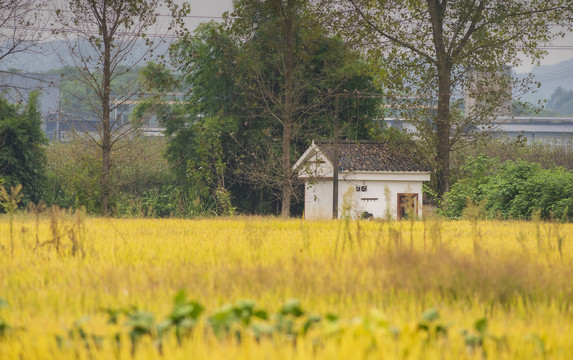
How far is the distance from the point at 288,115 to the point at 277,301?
1029 inches

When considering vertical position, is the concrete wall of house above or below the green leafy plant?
above

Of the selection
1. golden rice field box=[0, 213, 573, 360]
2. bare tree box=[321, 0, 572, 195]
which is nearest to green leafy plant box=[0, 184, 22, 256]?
golden rice field box=[0, 213, 573, 360]

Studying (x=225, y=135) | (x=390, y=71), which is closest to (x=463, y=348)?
(x=390, y=71)

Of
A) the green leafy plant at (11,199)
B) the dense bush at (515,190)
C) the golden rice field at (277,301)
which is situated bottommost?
the golden rice field at (277,301)

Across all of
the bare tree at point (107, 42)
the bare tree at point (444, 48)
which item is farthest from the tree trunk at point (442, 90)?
the bare tree at point (107, 42)

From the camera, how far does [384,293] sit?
619cm

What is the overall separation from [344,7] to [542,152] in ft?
101

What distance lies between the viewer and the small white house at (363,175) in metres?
33.8

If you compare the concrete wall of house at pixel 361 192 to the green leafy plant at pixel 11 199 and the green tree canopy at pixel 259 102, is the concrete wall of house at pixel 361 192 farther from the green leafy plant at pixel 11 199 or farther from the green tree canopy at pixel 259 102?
the green leafy plant at pixel 11 199

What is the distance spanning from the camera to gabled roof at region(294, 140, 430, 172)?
33.8 meters

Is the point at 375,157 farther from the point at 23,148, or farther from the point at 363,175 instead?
the point at 23,148

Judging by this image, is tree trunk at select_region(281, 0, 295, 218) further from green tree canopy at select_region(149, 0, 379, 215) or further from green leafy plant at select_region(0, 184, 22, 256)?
green leafy plant at select_region(0, 184, 22, 256)

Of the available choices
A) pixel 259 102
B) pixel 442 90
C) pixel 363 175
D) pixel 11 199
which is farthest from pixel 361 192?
pixel 11 199

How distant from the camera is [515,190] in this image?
2575 cm
